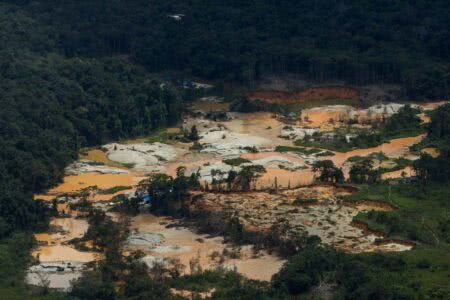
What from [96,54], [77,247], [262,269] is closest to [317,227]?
[262,269]

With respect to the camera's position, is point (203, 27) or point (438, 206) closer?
point (438, 206)

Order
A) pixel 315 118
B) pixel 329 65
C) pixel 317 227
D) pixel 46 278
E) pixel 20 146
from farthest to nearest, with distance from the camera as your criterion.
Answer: pixel 329 65, pixel 315 118, pixel 20 146, pixel 317 227, pixel 46 278

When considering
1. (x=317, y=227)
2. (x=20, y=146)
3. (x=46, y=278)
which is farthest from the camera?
(x=20, y=146)

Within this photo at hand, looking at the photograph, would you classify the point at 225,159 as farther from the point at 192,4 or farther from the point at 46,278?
the point at 192,4

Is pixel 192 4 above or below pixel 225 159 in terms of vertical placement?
above

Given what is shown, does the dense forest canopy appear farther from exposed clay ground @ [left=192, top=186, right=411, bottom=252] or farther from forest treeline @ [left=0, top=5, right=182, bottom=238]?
exposed clay ground @ [left=192, top=186, right=411, bottom=252]

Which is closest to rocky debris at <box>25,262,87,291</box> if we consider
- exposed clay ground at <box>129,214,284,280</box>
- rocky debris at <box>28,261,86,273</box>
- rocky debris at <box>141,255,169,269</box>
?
rocky debris at <box>28,261,86,273</box>

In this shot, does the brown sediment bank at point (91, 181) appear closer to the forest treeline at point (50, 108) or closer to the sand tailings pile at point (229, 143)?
the forest treeline at point (50, 108)
